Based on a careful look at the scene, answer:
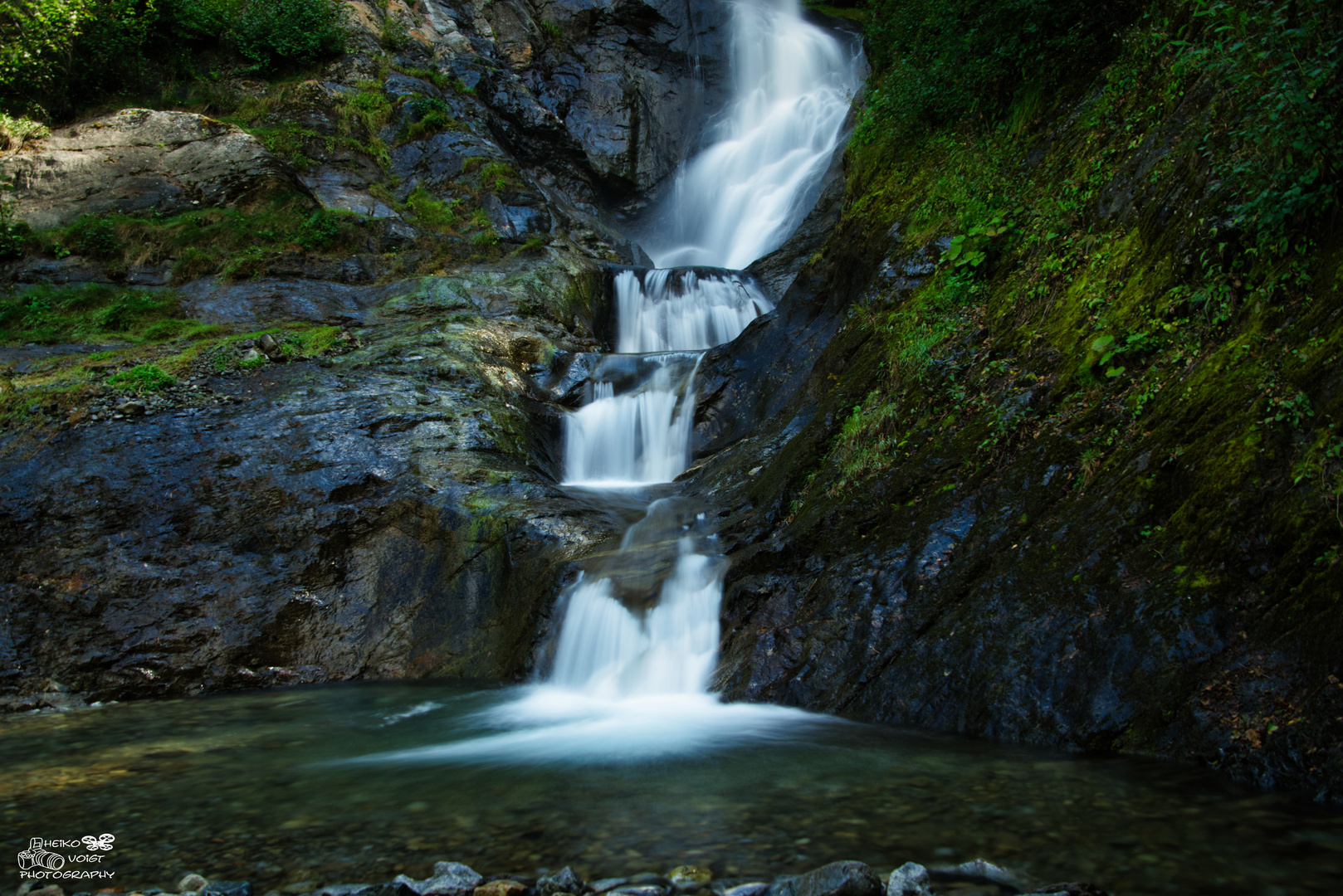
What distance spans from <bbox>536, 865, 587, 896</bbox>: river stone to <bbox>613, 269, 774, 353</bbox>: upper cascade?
485 inches

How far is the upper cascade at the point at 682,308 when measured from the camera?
48.2ft

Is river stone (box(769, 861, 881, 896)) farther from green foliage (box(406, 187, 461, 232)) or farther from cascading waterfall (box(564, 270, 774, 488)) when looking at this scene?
green foliage (box(406, 187, 461, 232))

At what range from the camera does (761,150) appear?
21734mm

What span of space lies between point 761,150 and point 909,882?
22.0m

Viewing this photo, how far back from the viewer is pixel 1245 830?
2.80 m

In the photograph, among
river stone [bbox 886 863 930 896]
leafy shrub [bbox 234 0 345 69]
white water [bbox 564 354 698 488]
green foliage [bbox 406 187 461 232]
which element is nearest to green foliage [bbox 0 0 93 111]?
leafy shrub [bbox 234 0 345 69]

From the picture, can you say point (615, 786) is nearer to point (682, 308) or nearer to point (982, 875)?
point (982, 875)

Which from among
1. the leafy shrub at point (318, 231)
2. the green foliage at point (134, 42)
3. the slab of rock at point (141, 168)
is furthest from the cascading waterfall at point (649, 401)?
the green foliage at point (134, 42)

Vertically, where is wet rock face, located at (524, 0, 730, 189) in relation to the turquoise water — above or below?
above

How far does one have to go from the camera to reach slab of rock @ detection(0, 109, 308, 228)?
43.0 ft

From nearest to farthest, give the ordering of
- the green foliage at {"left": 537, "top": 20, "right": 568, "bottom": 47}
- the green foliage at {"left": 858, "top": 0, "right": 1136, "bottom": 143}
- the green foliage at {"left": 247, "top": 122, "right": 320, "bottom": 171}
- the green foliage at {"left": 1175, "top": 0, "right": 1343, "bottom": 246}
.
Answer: the green foliage at {"left": 1175, "top": 0, "right": 1343, "bottom": 246} → the green foliage at {"left": 858, "top": 0, "right": 1136, "bottom": 143} → the green foliage at {"left": 247, "top": 122, "right": 320, "bottom": 171} → the green foliage at {"left": 537, "top": 20, "right": 568, "bottom": 47}

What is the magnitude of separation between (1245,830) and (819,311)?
346 inches

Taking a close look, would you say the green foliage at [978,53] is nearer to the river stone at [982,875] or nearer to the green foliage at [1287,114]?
the green foliage at [1287,114]

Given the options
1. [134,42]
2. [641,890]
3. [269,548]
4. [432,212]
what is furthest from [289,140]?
[641,890]
